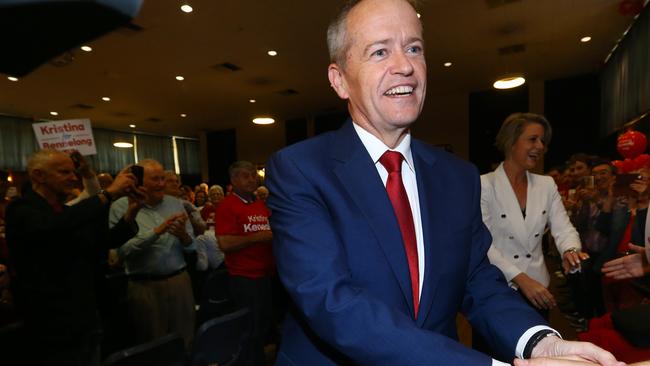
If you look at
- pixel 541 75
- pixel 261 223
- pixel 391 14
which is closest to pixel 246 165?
pixel 261 223

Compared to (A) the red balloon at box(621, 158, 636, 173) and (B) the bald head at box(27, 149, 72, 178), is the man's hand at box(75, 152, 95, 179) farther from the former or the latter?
(A) the red balloon at box(621, 158, 636, 173)

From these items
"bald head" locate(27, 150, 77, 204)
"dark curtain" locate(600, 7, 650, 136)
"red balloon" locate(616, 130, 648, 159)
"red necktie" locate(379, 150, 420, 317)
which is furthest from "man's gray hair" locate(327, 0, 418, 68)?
"dark curtain" locate(600, 7, 650, 136)

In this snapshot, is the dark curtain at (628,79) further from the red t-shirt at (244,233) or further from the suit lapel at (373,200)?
the suit lapel at (373,200)

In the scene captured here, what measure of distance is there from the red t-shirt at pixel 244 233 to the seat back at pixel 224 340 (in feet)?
3.95

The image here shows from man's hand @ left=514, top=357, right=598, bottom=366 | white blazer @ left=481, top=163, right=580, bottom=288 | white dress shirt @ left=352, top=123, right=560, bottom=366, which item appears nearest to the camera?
man's hand @ left=514, top=357, right=598, bottom=366

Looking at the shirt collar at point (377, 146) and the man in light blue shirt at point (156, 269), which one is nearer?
the shirt collar at point (377, 146)

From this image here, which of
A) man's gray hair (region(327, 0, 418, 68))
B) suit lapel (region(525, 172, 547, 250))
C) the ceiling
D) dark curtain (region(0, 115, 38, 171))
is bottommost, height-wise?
suit lapel (region(525, 172, 547, 250))

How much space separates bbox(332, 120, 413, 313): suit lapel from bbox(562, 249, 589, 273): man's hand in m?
1.44

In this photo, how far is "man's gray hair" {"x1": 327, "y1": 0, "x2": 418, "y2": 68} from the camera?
3.71 ft

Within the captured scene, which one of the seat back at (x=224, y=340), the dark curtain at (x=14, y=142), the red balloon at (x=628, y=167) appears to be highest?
the dark curtain at (x=14, y=142)

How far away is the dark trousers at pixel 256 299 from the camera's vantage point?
3.36 meters

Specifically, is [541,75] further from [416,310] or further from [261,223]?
[416,310]

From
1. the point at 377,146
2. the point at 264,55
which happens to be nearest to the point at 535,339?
the point at 377,146

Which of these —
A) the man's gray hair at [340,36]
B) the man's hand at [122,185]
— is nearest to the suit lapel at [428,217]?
the man's gray hair at [340,36]
